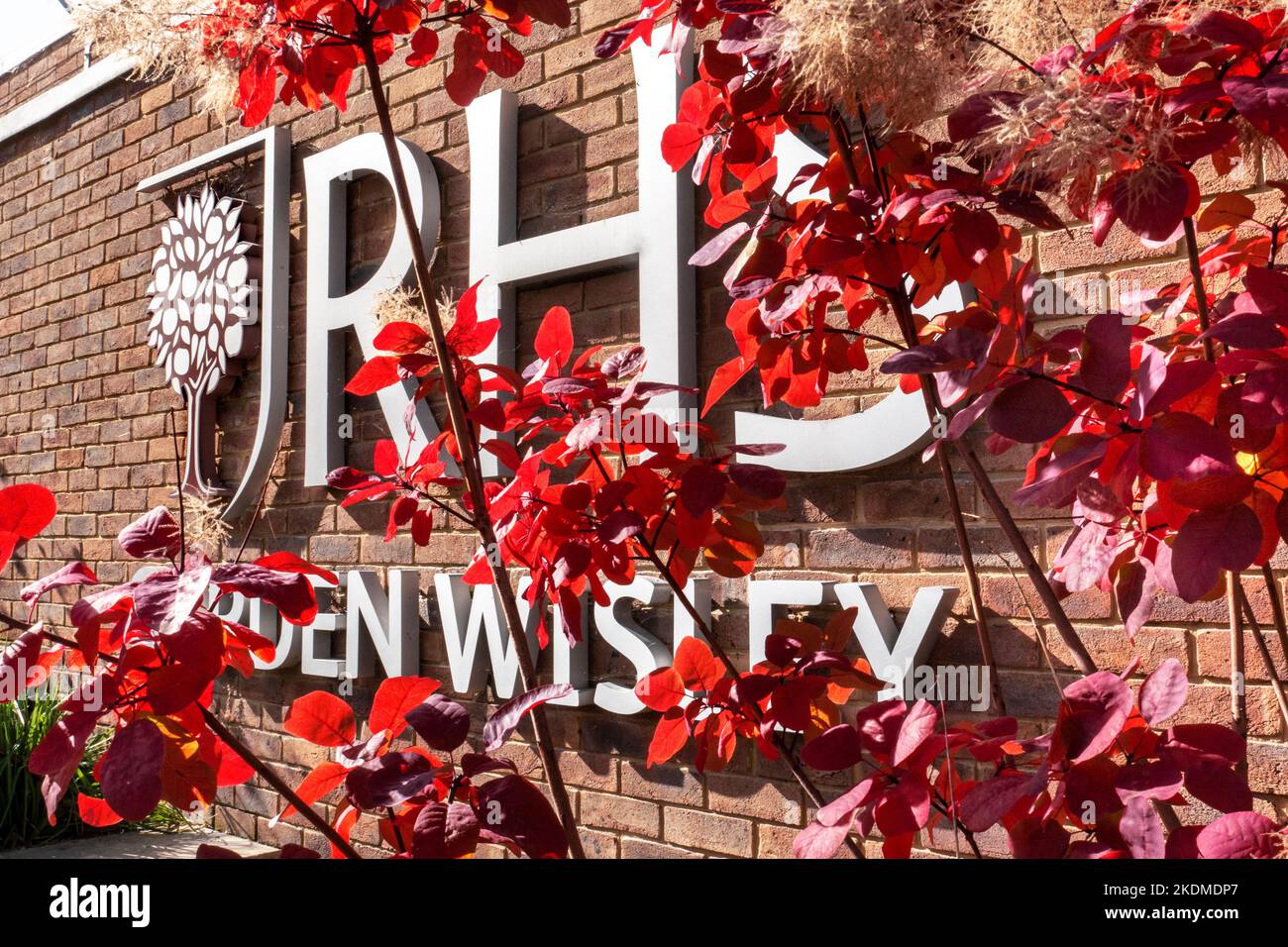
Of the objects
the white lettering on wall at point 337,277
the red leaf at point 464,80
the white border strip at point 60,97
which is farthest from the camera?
the white border strip at point 60,97

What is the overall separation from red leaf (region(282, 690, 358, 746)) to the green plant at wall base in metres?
2.39

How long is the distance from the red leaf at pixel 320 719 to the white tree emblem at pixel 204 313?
85.6 inches

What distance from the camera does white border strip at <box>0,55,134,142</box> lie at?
3.75 metres

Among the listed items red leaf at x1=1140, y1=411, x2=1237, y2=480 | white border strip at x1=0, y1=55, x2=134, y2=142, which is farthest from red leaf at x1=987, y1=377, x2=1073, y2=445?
white border strip at x1=0, y1=55, x2=134, y2=142

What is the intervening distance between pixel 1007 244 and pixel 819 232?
210mm

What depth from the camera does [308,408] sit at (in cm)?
287

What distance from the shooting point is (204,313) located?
10.6 ft

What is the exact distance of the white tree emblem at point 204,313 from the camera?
124 inches

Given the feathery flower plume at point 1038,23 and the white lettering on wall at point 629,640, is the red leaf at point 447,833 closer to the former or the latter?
the feathery flower plume at point 1038,23

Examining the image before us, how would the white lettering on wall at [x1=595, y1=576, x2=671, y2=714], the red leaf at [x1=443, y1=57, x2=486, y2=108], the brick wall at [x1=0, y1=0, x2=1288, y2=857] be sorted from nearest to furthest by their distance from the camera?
the red leaf at [x1=443, y1=57, x2=486, y2=108], the brick wall at [x1=0, y1=0, x2=1288, y2=857], the white lettering on wall at [x1=595, y1=576, x2=671, y2=714]

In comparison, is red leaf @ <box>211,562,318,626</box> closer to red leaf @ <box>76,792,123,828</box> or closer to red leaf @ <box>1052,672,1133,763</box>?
red leaf @ <box>76,792,123,828</box>

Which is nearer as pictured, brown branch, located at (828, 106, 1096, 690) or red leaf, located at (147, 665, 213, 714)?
red leaf, located at (147, 665, 213, 714)

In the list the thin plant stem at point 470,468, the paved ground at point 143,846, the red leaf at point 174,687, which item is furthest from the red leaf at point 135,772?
the paved ground at point 143,846

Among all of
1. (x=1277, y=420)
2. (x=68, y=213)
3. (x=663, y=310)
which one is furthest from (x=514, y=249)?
(x=68, y=213)
